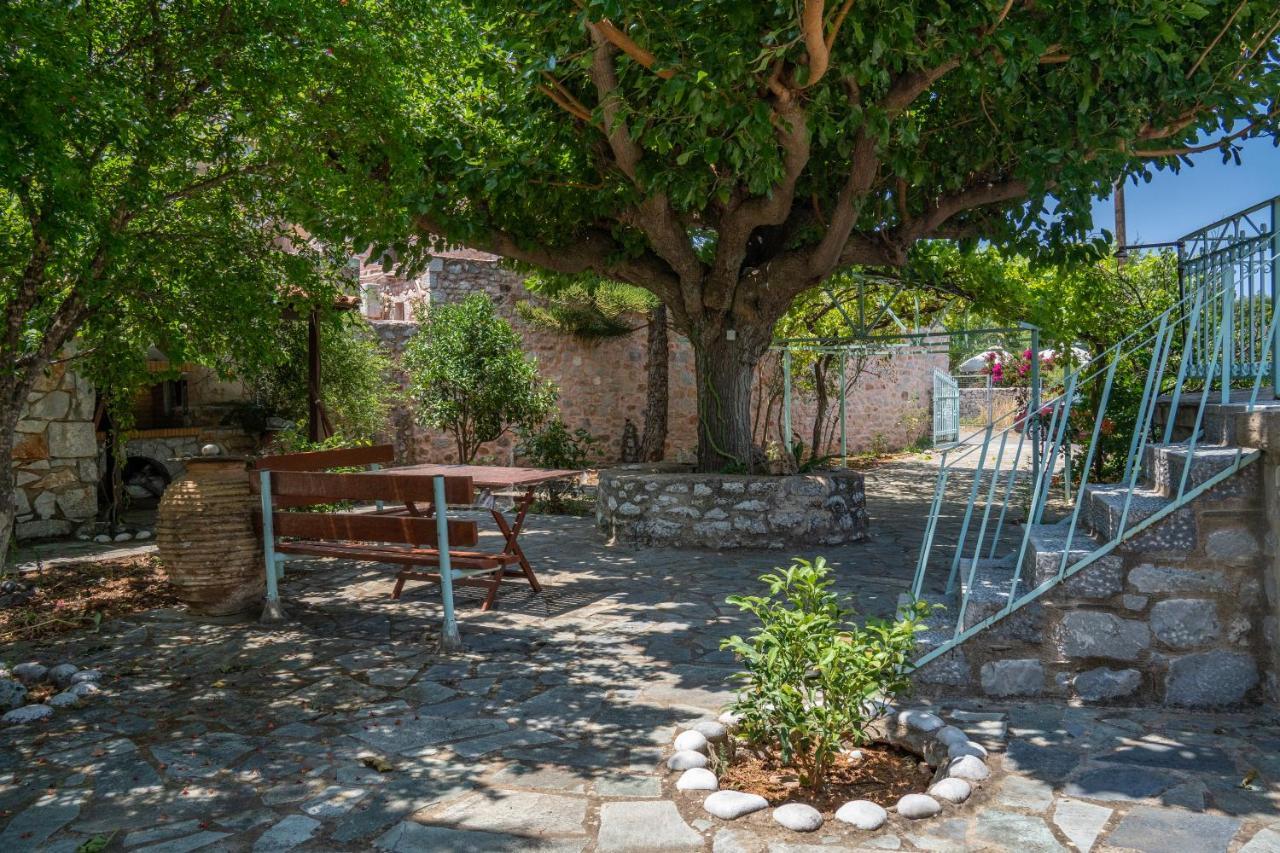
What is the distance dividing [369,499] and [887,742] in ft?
9.95

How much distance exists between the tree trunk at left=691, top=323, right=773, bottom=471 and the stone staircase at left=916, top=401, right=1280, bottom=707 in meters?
4.58

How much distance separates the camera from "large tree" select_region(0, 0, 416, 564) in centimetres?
382

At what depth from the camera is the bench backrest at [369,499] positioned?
5.04 metres

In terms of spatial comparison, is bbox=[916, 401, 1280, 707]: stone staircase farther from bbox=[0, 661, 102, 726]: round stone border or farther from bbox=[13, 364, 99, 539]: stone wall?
bbox=[13, 364, 99, 539]: stone wall

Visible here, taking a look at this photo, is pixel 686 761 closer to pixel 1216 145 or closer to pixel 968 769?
pixel 968 769

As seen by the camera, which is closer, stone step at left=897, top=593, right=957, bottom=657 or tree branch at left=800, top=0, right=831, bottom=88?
stone step at left=897, top=593, right=957, bottom=657

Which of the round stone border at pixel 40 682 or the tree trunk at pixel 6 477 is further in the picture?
the tree trunk at pixel 6 477

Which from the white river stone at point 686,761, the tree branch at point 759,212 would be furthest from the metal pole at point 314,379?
the white river stone at point 686,761

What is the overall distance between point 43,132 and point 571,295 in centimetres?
1074

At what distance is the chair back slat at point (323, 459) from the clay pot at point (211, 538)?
249 mm

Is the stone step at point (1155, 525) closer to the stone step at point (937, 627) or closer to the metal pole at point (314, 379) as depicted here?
the stone step at point (937, 627)

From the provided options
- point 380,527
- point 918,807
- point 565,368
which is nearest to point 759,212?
point 380,527

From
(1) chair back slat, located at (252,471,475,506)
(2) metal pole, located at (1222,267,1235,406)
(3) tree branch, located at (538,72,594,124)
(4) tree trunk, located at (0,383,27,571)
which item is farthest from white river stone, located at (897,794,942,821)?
(3) tree branch, located at (538,72,594,124)

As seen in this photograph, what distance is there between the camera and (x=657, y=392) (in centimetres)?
1447
